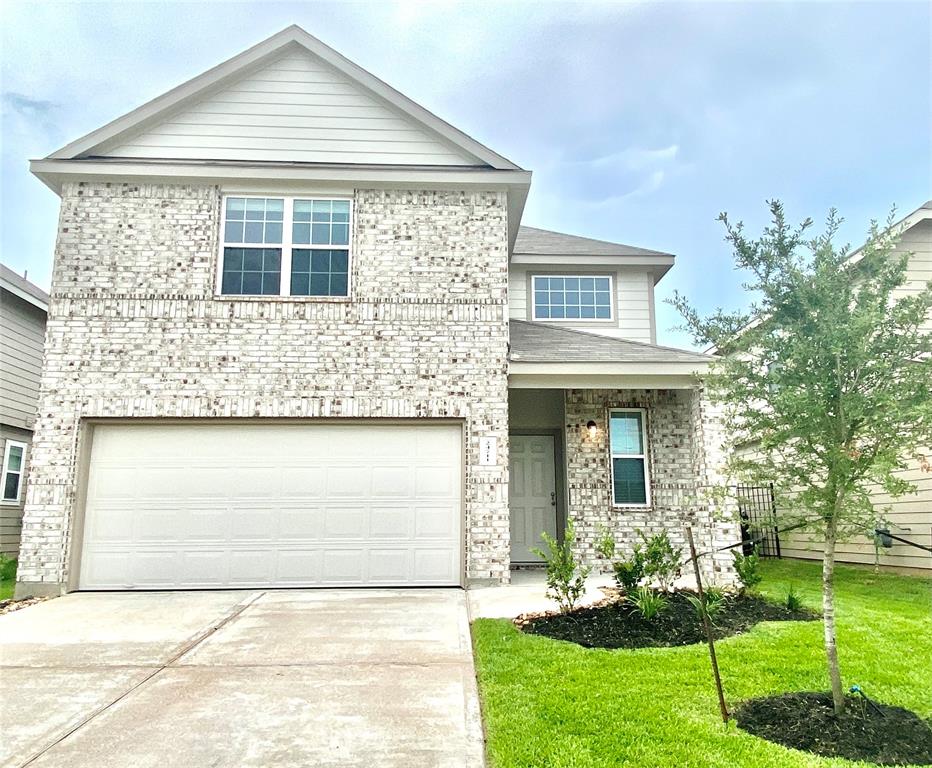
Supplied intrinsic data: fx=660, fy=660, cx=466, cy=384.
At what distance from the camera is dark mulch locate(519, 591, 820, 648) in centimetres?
577

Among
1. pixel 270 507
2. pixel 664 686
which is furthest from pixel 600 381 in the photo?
pixel 664 686

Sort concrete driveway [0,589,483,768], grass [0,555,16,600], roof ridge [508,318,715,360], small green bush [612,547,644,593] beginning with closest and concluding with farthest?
concrete driveway [0,589,483,768]
small green bush [612,547,644,593]
grass [0,555,16,600]
roof ridge [508,318,715,360]

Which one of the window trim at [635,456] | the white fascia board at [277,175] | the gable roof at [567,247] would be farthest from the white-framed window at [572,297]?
the white fascia board at [277,175]

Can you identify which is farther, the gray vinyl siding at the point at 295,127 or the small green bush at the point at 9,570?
the small green bush at the point at 9,570

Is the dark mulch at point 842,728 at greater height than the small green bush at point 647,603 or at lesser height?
lesser

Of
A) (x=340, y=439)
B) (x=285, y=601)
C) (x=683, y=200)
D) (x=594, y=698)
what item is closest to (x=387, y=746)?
(x=594, y=698)

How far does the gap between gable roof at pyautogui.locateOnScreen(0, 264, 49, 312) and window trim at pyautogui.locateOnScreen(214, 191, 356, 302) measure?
17.4 ft

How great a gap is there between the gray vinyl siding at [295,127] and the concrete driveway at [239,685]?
6156 millimetres

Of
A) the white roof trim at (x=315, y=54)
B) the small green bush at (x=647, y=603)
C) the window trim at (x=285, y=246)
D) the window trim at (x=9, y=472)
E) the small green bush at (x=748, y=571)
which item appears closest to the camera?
the small green bush at (x=647, y=603)

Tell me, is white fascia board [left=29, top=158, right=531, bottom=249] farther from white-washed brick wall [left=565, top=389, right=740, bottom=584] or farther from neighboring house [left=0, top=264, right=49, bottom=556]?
neighboring house [left=0, top=264, right=49, bottom=556]

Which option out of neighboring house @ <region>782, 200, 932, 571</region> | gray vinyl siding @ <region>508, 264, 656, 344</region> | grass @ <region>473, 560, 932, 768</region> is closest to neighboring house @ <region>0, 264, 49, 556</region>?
gray vinyl siding @ <region>508, 264, 656, 344</region>

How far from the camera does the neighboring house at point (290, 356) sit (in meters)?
8.63

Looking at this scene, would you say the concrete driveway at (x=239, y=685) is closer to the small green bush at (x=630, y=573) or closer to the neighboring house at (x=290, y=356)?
the neighboring house at (x=290, y=356)

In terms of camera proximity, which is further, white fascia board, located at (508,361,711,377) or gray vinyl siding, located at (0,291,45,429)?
gray vinyl siding, located at (0,291,45,429)
